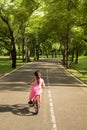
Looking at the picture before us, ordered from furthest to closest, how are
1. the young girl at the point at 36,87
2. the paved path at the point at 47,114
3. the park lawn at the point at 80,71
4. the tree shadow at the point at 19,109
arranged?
the park lawn at the point at 80,71 → the young girl at the point at 36,87 → the tree shadow at the point at 19,109 → the paved path at the point at 47,114

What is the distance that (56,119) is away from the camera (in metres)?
13.1

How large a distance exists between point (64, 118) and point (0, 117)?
2.21 metres

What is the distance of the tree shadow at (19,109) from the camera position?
46.1 ft

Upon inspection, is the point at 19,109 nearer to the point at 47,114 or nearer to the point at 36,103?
the point at 36,103

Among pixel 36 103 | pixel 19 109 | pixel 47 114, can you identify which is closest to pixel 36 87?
pixel 36 103

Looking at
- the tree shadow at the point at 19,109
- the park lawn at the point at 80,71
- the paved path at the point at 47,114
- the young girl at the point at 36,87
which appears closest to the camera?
the paved path at the point at 47,114

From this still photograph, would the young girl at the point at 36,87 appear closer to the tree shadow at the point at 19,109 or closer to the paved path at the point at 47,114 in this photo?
the tree shadow at the point at 19,109

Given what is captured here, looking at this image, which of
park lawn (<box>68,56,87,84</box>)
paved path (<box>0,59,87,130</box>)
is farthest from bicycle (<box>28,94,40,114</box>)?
park lawn (<box>68,56,87,84</box>)

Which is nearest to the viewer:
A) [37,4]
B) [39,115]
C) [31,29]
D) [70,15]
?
[39,115]

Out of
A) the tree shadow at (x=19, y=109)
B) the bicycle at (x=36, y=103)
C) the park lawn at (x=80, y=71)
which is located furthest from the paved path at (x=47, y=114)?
the park lawn at (x=80, y=71)

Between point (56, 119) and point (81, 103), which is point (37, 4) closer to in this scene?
point (81, 103)

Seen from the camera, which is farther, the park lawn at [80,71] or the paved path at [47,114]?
the park lawn at [80,71]

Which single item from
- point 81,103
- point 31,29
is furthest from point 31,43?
point 81,103

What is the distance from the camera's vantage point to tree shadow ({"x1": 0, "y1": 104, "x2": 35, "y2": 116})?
1406cm
